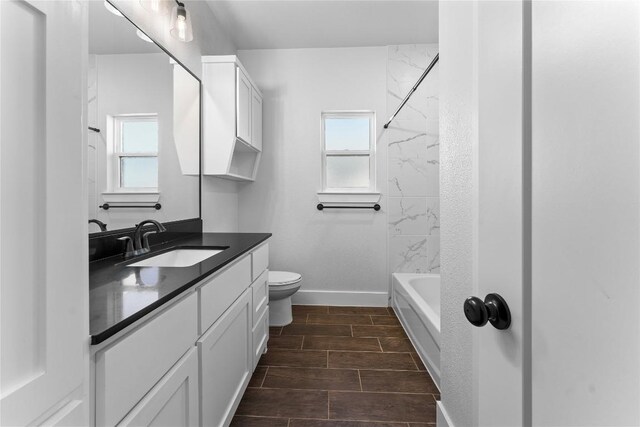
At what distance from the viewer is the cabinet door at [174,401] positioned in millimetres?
757

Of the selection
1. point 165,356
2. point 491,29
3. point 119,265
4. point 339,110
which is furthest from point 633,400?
point 339,110

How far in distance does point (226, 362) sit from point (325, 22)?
278cm

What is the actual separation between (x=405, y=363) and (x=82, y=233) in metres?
2.09

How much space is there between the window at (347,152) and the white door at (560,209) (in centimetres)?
263

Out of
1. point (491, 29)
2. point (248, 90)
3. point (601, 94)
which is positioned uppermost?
point (248, 90)

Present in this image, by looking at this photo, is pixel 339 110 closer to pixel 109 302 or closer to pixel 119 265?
pixel 119 265

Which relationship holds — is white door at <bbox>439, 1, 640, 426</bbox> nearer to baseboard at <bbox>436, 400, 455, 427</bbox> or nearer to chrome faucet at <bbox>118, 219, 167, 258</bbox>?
baseboard at <bbox>436, 400, 455, 427</bbox>

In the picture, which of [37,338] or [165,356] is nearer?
[37,338]

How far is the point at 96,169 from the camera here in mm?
1354

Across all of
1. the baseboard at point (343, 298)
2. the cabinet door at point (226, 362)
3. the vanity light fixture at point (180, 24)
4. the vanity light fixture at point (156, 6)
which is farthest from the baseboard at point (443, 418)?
the vanity light fixture at point (156, 6)

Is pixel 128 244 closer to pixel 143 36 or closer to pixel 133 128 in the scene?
pixel 133 128

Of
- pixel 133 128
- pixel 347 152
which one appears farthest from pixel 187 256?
pixel 347 152

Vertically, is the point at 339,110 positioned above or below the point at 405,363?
above

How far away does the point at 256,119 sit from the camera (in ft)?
9.34
